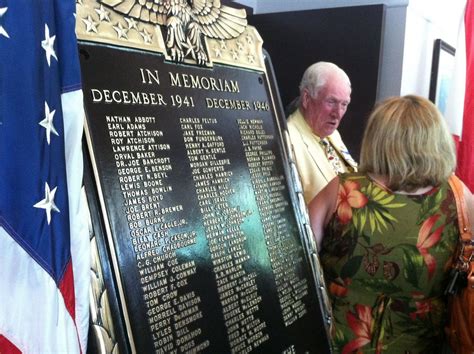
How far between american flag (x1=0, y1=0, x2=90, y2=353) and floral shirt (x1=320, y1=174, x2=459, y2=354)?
→ 1045 millimetres

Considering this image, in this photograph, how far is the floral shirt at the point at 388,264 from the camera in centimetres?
180

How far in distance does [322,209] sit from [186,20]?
0.85m

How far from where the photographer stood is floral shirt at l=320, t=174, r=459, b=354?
1797 mm

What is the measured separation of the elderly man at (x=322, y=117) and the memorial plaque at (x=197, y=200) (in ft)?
2.34

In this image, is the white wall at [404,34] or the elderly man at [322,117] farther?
the white wall at [404,34]

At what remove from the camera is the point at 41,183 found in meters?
1.02

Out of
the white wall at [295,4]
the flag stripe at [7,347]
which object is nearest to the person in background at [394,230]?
the flag stripe at [7,347]

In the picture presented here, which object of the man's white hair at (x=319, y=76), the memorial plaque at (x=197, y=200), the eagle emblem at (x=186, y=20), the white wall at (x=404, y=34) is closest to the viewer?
the memorial plaque at (x=197, y=200)

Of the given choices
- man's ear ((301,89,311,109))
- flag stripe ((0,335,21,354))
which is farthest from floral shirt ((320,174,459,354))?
flag stripe ((0,335,21,354))

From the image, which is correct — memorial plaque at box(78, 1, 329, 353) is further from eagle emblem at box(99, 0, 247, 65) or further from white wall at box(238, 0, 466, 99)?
white wall at box(238, 0, 466, 99)

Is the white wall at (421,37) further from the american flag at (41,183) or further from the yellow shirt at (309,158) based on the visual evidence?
the american flag at (41,183)

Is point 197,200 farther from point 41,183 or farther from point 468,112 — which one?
point 468,112

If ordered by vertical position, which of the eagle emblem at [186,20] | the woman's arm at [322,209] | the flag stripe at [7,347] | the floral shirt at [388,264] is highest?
the eagle emblem at [186,20]

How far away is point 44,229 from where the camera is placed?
1.03 metres
